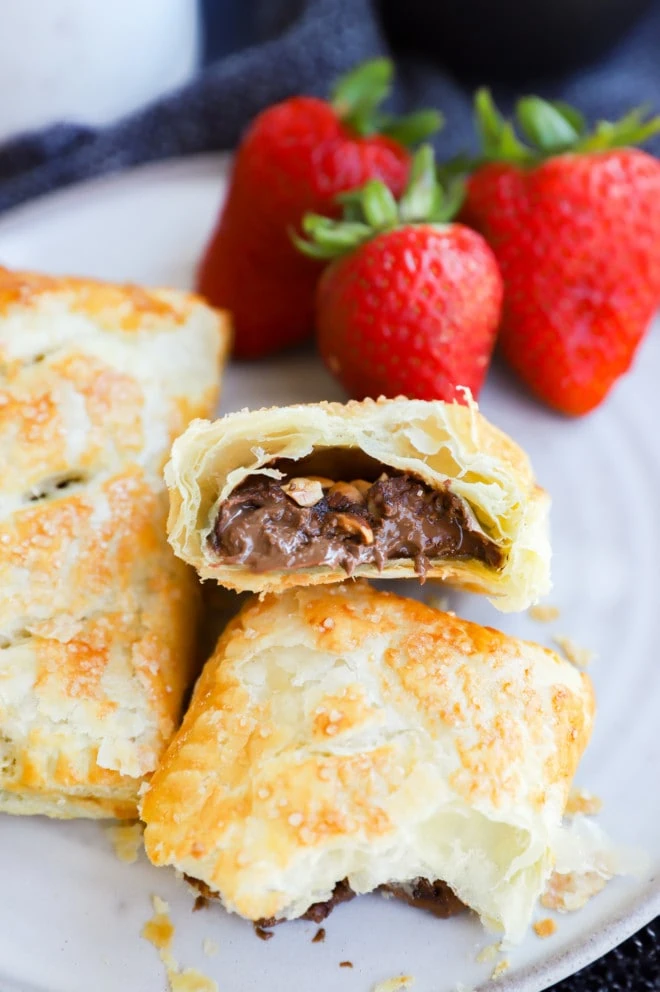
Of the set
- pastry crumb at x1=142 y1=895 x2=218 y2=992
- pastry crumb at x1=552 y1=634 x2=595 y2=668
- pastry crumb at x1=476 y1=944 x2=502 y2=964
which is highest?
pastry crumb at x1=552 y1=634 x2=595 y2=668

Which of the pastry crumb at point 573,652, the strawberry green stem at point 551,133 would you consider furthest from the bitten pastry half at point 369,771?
the strawberry green stem at point 551,133

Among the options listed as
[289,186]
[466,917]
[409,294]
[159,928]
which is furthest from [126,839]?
[289,186]

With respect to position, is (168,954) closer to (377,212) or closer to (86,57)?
(377,212)

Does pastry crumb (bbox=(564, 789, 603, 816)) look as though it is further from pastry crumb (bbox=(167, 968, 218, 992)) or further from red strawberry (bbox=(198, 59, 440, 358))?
red strawberry (bbox=(198, 59, 440, 358))

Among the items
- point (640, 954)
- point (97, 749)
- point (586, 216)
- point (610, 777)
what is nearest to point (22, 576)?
point (97, 749)

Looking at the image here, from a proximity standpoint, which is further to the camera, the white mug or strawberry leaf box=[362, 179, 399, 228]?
the white mug

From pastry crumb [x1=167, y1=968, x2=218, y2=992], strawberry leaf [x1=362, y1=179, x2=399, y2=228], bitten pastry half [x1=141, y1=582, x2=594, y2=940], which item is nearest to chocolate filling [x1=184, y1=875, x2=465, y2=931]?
bitten pastry half [x1=141, y1=582, x2=594, y2=940]

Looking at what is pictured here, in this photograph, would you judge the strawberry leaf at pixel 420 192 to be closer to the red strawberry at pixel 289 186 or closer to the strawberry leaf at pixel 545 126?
the red strawberry at pixel 289 186
